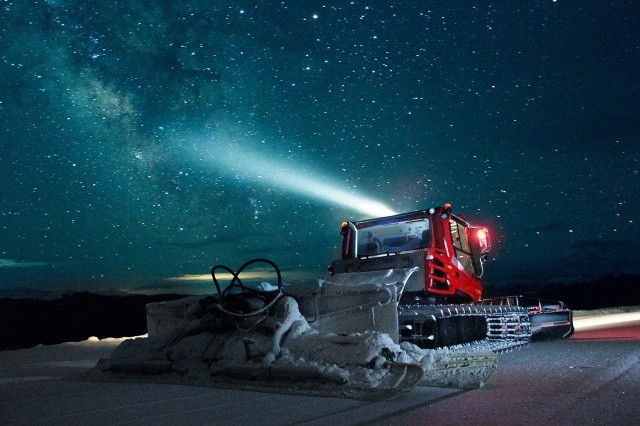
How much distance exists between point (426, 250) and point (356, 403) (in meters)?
4.18

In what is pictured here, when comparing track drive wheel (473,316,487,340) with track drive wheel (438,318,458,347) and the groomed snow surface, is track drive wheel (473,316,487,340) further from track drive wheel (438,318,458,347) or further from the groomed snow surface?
the groomed snow surface

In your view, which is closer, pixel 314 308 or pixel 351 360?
pixel 351 360

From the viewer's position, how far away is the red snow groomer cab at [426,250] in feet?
29.8

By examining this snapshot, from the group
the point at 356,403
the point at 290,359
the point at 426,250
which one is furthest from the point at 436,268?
the point at 356,403

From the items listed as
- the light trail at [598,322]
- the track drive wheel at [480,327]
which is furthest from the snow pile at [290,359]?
the light trail at [598,322]

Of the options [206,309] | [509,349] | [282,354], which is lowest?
[509,349]

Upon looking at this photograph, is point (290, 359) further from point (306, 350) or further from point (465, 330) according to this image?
point (465, 330)

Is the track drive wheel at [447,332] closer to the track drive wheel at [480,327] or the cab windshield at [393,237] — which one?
the track drive wheel at [480,327]

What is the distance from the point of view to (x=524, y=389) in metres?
5.85

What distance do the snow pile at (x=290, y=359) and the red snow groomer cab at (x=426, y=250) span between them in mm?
2400

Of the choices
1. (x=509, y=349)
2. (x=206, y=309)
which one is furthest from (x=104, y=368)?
(x=509, y=349)

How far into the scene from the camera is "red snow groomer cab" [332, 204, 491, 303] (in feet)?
29.8

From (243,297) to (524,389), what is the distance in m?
3.50

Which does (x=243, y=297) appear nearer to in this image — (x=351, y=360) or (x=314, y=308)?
(x=314, y=308)
